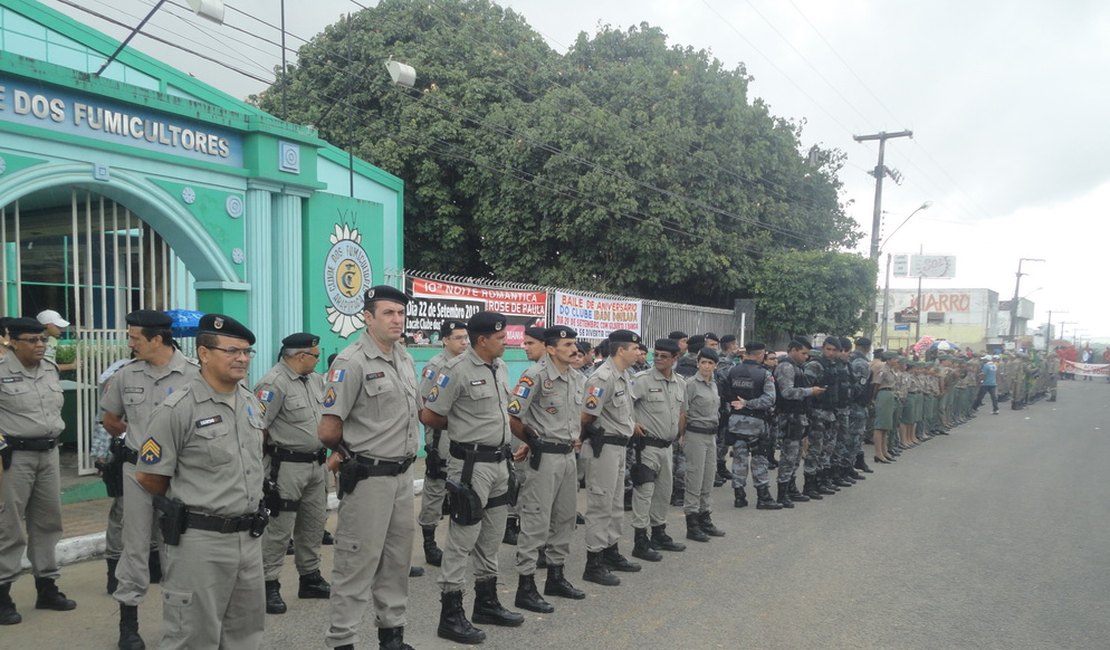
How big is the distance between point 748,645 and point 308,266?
7.18 meters

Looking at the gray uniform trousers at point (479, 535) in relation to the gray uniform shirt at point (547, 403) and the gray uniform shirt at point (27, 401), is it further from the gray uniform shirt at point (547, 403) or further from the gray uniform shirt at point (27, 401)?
the gray uniform shirt at point (27, 401)

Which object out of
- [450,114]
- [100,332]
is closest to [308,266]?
[100,332]

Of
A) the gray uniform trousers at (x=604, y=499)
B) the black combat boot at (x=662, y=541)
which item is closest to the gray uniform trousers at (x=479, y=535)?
the gray uniform trousers at (x=604, y=499)

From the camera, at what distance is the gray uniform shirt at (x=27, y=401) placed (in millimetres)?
5105

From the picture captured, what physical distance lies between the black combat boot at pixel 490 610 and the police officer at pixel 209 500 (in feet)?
5.95

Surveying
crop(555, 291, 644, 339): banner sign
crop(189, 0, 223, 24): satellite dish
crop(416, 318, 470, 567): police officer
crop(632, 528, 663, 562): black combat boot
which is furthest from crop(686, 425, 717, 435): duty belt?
crop(189, 0, 223, 24): satellite dish

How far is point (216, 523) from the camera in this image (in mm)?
3404

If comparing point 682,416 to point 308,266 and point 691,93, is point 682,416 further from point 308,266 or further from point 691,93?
point 691,93

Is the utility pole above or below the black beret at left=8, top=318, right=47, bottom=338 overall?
above

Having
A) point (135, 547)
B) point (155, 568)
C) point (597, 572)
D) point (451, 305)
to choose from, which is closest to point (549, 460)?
point (597, 572)

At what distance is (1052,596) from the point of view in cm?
596

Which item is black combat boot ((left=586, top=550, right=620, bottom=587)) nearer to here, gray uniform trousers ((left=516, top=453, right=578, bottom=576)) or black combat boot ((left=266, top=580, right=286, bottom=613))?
gray uniform trousers ((left=516, top=453, right=578, bottom=576))

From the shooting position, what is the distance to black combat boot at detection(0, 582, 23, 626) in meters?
4.98

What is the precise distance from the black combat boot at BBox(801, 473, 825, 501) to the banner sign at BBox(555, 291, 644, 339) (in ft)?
16.8
